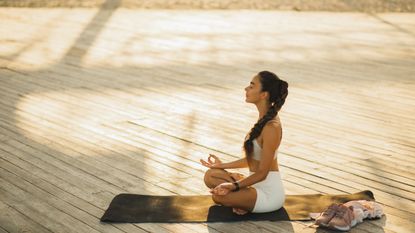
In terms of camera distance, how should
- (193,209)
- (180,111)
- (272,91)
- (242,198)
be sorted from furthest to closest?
(180,111), (193,209), (242,198), (272,91)

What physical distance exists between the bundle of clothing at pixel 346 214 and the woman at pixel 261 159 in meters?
0.31

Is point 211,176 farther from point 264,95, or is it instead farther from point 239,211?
point 264,95

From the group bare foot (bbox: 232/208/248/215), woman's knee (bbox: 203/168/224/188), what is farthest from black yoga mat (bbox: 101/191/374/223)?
woman's knee (bbox: 203/168/224/188)

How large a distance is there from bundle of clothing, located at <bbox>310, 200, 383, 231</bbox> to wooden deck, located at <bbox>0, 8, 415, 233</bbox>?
60 millimetres

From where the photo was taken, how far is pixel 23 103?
639 centimetres

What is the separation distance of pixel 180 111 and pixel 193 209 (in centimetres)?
237

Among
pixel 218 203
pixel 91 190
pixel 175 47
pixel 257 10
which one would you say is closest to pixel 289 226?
pixel 218 203

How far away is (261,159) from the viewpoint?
3.73 meters

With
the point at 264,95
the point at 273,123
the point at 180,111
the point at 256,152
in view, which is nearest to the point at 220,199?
the point at 256,152

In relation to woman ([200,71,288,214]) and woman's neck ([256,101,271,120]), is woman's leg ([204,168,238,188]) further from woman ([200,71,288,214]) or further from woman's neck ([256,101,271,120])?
woman's neck ([256,101,271,120])

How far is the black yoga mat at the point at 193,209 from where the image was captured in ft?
12.5

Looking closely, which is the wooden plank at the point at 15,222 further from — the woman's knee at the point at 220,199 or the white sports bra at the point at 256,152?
the white sports bra at the point at 256,152

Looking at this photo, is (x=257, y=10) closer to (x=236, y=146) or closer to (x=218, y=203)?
(x=236, y=146)

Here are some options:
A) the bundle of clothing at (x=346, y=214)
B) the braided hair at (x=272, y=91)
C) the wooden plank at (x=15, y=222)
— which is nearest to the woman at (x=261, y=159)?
the braided hair at (x=272, y=91)
